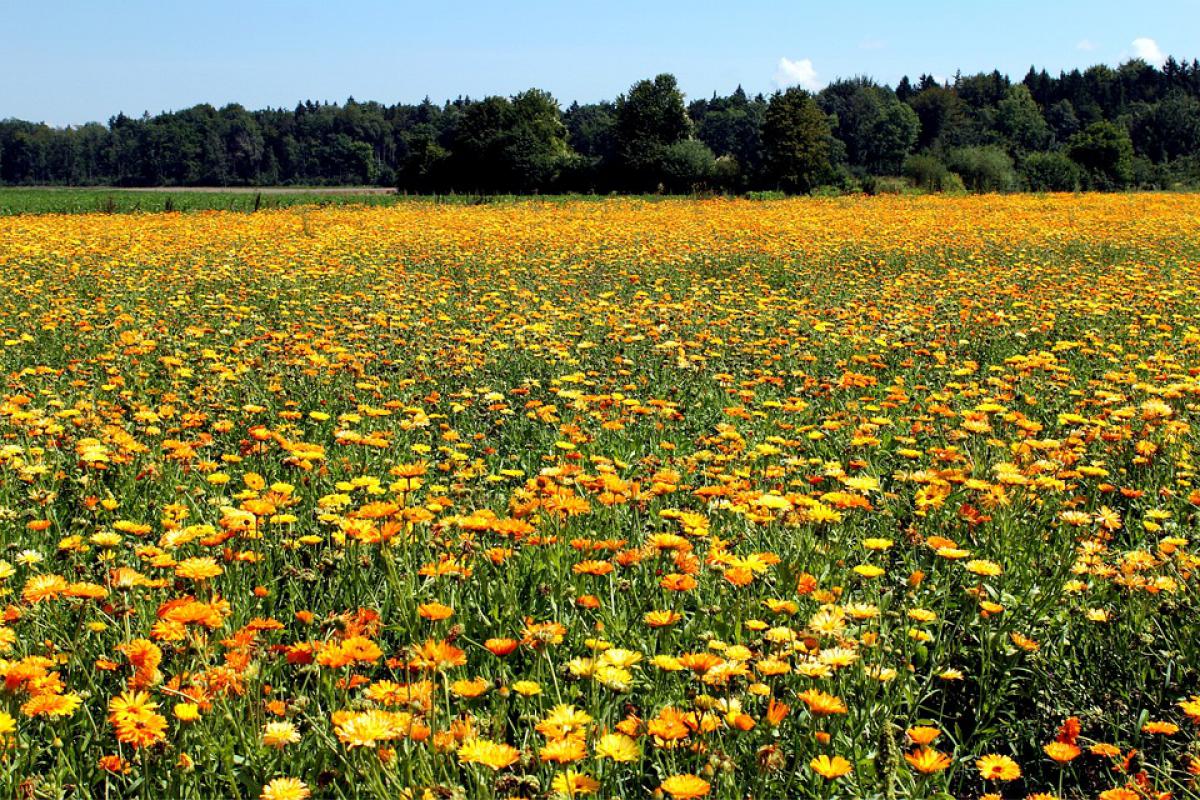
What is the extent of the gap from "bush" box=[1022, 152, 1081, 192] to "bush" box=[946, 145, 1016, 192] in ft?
3.43

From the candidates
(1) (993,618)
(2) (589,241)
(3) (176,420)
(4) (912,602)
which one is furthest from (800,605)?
(2) (589,241)

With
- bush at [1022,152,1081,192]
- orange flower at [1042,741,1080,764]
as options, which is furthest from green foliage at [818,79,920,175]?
orange flower at [1042,741,1080,764]

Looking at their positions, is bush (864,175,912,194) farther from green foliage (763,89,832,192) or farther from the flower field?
the flower field

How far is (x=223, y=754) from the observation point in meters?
1.66

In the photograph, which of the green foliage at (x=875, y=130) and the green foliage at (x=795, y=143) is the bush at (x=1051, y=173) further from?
the green foliage at (x=875, y=130)

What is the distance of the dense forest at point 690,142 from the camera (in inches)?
1507

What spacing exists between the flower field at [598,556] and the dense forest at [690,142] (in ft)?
79.1

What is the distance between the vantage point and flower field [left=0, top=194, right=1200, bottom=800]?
5.52 ft

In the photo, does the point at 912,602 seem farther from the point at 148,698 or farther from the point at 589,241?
the point at 589,241

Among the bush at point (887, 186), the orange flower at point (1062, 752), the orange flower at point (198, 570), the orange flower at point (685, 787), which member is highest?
the bush at point (887, 186)

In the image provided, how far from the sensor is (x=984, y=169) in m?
34.8

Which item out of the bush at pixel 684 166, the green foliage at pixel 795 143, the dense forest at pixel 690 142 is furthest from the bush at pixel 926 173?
the bush at pixel 684 166

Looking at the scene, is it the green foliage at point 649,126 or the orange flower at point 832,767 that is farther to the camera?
the green foliage at point 649,126

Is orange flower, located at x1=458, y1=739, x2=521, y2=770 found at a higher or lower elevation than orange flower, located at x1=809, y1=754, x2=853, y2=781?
higher
